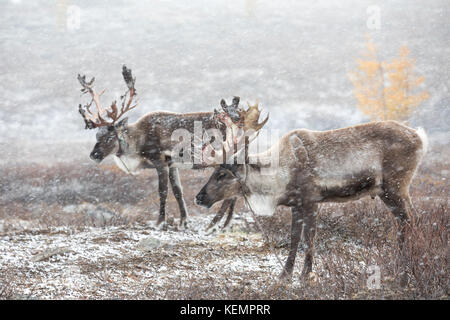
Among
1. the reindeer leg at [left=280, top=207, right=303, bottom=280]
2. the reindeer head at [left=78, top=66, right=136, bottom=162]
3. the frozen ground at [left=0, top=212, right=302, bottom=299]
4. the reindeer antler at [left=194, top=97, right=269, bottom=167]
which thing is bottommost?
the frozen ground at [left=0, top=212, right=302, bottom=299]

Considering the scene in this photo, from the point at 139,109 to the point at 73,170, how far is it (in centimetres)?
1099

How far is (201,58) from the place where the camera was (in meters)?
32.8

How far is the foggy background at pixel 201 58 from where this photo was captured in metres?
22.2

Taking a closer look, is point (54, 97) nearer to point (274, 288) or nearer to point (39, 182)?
point (39, 182)

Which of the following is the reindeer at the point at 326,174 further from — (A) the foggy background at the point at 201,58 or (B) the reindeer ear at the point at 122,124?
(A) the foggy background at the point at 201,58

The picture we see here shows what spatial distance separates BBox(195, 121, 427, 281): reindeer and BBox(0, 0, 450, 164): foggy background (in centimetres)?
1207

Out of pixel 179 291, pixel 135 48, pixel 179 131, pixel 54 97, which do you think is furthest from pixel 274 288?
pixel 135 48

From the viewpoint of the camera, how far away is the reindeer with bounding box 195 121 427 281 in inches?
179

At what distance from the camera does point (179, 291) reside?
12.5 feet
